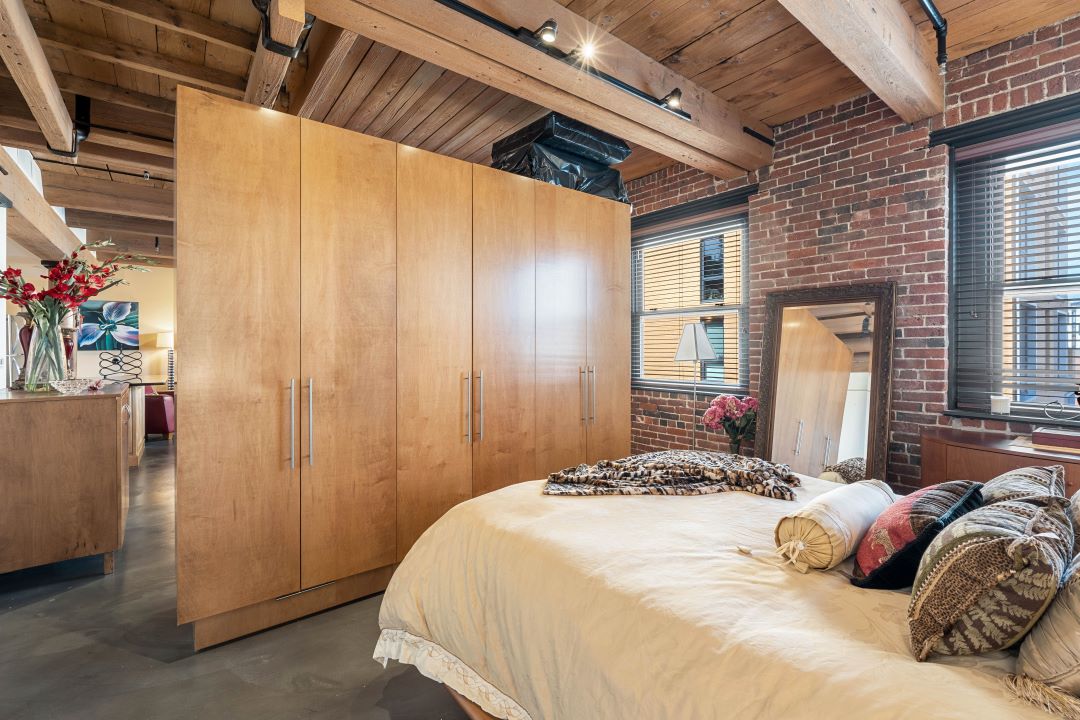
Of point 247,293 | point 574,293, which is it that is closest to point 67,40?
point 247,293

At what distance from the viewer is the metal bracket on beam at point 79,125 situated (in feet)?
10.6

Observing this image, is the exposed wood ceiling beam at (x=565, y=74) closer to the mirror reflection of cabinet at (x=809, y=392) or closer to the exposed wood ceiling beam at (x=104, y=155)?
the mirror reflection of cabinet at (x=809, y=392)

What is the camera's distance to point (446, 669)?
5.35ft

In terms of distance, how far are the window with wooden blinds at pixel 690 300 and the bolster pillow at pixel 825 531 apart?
2.61 m

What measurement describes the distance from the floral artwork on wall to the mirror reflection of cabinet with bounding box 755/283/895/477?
28.3 ft

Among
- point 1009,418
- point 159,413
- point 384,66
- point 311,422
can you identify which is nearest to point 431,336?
point 311,422

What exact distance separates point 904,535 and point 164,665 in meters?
2.61

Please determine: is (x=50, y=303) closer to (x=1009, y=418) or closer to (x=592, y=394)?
(x=592, y=394)

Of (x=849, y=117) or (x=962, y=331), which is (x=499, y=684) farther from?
(x=849, y=117)

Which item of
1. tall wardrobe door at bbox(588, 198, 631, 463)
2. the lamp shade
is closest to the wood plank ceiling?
tall wardrobe door at bbox(588, 198, 631, 463)

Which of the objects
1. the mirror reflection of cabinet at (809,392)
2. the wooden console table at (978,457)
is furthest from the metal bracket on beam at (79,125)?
the wooden console table at (978,457)

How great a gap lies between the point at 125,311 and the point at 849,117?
919cm

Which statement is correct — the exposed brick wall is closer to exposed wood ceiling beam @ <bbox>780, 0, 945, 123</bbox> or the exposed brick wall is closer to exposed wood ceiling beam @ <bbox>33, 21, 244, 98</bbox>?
exposed wood ceiling beam @ <bbox>780, 0, 945, 123</bbox>

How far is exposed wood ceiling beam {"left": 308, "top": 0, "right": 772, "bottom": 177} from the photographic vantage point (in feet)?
6.89
